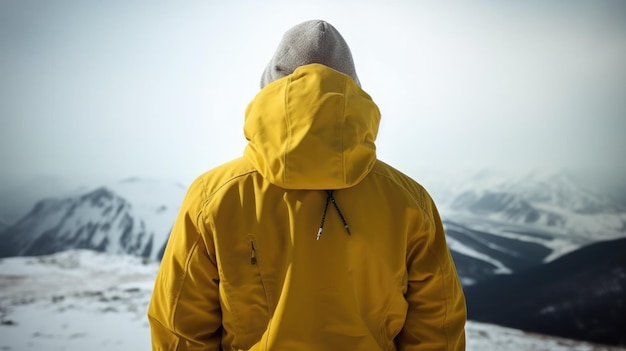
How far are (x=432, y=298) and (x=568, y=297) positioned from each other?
2529 mm

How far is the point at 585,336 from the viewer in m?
2.65

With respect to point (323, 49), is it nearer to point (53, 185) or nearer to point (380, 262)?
point (380, 262)

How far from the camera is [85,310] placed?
252 centimetres

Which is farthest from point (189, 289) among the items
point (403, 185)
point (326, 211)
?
point (403, 185)

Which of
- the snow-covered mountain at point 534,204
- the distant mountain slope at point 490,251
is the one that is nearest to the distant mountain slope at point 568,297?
the distant mountain slope at point 490,251

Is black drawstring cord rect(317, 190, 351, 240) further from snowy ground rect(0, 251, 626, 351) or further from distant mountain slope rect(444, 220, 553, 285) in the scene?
distant mountain slope rect(444, 220, 553, 285)

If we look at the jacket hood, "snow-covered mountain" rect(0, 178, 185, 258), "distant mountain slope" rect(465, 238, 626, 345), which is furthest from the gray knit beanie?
"snow-covered mountain" rect(0, 178, 185, 258)

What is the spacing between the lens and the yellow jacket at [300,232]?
0.61 metres

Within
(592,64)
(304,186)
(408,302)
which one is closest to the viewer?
(304,186)

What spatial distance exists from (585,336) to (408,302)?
2420 mm

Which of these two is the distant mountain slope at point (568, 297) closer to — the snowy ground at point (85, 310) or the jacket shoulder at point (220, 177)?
the snowy ground at point (85, 310)

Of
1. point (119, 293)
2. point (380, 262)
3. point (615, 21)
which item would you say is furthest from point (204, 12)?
point (380, 262)

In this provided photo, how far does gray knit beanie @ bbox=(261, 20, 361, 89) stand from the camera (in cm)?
77

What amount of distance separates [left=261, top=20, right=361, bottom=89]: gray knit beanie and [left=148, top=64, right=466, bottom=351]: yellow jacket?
138mm
